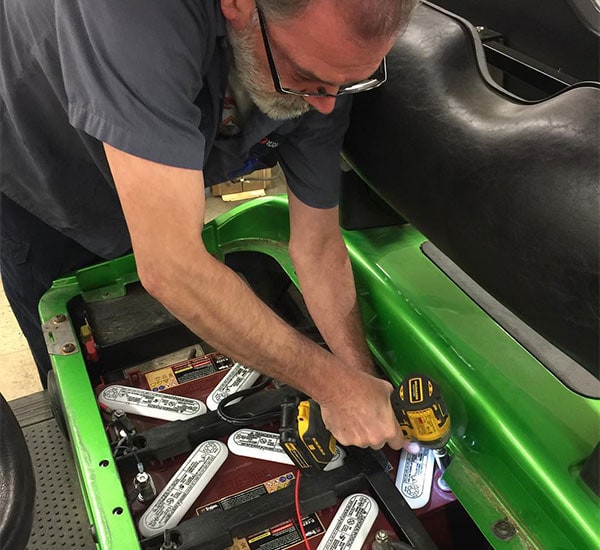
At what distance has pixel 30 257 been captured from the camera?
126cm

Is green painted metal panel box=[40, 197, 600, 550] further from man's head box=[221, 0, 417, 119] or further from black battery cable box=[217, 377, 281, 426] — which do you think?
man's head box=[221, 0, 417, 119]

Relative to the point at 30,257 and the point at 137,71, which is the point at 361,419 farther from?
the point at 30,257

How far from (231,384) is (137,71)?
574mm

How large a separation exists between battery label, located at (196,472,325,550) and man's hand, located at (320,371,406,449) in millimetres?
118

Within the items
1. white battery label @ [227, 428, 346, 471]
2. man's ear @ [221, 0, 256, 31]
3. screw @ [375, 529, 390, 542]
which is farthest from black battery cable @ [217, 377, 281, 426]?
man's ear @ [221, 0, 256, 31]

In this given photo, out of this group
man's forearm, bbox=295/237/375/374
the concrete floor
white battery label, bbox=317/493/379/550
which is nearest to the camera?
white battery label, bbox=317/493/379/550

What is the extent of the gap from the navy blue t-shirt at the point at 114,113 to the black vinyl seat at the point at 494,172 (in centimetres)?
15

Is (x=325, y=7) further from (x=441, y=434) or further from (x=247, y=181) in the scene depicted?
(x=247, y=181)

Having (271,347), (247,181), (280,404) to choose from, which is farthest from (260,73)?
(247,181)

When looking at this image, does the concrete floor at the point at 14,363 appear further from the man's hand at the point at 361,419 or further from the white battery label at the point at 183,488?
the man's hand at the point at 361,419

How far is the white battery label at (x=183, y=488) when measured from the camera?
875 millimetres

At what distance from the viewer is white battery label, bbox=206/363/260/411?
106 cm

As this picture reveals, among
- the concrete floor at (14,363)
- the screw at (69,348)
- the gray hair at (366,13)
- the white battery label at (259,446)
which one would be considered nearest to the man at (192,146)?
the gray hair at (366,13)

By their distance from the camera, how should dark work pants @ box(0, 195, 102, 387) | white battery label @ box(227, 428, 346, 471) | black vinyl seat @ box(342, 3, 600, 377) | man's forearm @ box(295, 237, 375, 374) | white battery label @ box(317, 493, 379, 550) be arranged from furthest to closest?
dark work pants @ box(0, 195, 102, 387) < man's forearm @ box(295, 237, 375, 374) < white battery label @ box(227, 428, 346, 471) < white battery label @ box(317, 493, 379, 550) < black vinyl seat @ box(342, 3, 600, 377)
